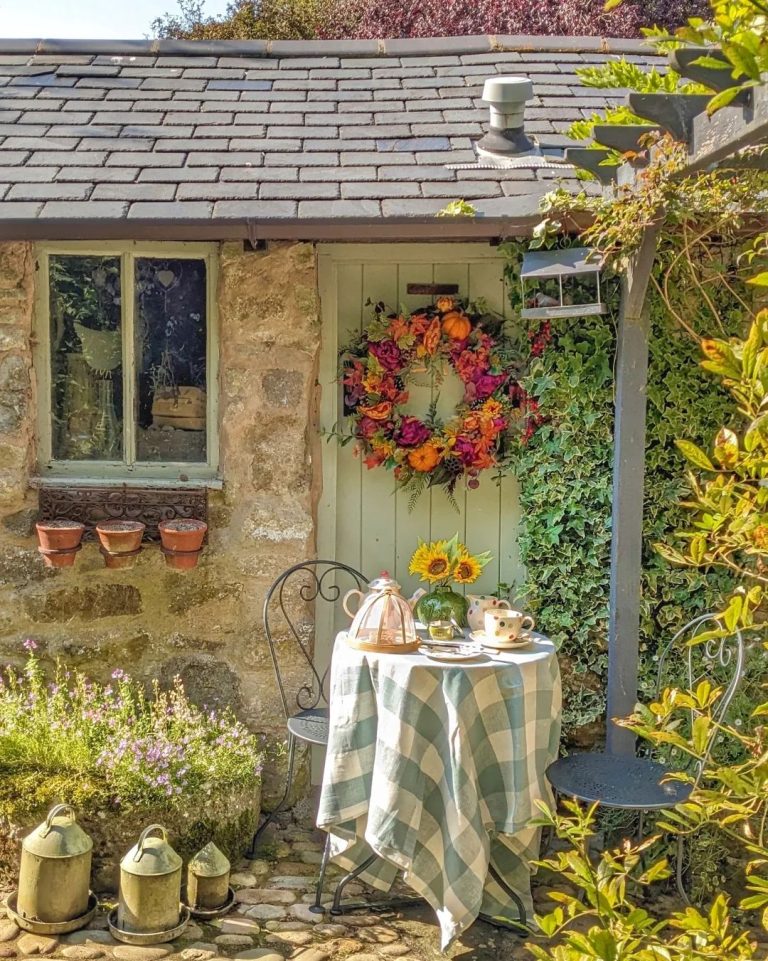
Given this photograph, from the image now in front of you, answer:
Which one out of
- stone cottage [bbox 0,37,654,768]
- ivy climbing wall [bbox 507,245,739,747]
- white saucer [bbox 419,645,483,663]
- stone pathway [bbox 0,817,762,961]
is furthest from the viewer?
stone cottage [bbox 0,37,654,768]

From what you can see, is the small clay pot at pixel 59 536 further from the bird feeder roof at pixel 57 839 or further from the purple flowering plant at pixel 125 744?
the bird feeder roof at pixel 57 839

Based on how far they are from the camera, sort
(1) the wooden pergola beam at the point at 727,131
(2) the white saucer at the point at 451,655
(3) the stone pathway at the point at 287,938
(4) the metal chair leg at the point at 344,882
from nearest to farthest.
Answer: (1) the wooden pergola beam at the point at 727,131, (3) the stone pathway at the point at 287,938, (2) the white saucer at the point at 451,655, (4) the metal chair leg at the point at 344,882

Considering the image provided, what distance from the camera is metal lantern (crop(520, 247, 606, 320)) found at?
4.01m

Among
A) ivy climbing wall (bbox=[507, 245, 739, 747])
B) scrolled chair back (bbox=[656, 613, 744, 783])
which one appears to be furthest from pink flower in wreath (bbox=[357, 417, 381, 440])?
scrolled chair back (bbox=[656, 613, 744, 783])

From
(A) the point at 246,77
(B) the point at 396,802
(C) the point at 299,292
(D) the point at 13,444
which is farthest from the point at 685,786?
(A) the point at 246,77

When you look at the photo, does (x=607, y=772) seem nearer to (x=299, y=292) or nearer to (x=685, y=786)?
(x=685, y=786)

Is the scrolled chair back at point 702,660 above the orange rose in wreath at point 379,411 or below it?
below

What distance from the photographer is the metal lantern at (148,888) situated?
359 cm

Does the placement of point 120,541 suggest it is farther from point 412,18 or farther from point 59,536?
point 412,18

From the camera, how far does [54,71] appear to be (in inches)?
226

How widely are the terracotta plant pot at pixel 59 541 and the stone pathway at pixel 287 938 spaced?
1.44 metres

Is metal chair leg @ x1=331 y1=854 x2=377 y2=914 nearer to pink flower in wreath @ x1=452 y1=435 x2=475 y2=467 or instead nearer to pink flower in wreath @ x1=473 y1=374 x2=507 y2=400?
pink flower in wreath @ x1=452 y1=435 x2=475 y2=467

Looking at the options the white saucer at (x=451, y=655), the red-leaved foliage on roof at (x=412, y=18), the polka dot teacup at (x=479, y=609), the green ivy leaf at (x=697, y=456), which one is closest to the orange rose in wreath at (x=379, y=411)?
the polka dot teacup at (x=479, y=609)

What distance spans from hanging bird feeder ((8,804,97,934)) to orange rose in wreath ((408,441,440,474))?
206 cm
